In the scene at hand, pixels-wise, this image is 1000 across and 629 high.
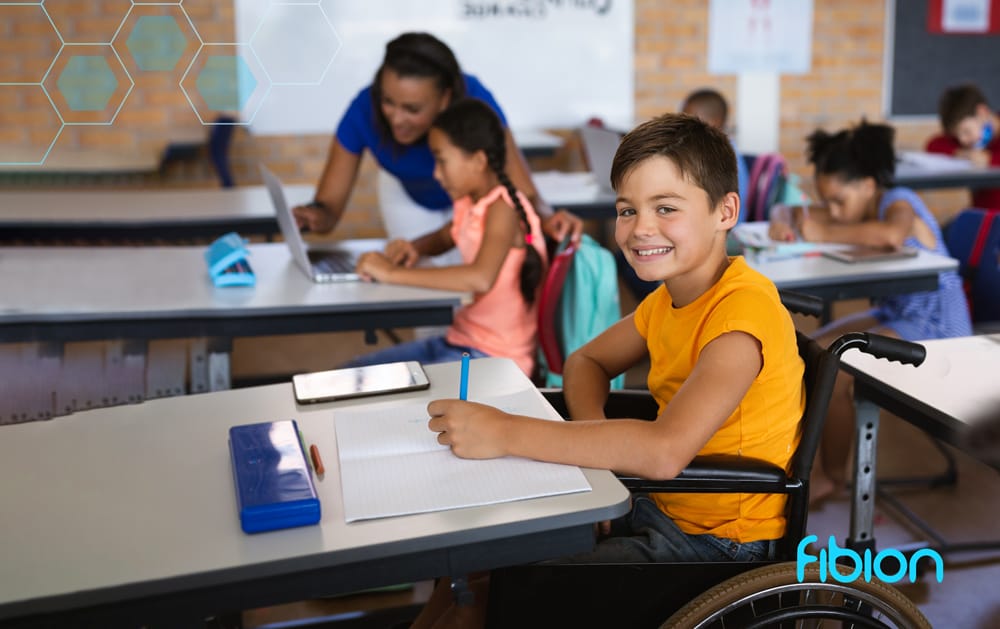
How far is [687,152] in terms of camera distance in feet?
4.33

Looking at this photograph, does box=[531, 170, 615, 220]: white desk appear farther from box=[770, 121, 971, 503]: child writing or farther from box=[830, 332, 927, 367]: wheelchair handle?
box=[830, 332, 927, 367]: wheelchair handle

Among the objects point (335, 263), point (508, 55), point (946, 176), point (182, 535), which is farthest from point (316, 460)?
point (508, 55)

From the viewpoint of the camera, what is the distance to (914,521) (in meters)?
2.44

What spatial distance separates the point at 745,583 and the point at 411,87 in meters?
1.68

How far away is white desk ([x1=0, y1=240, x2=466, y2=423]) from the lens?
203 centimetres

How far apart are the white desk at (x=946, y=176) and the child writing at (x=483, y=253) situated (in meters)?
2.38

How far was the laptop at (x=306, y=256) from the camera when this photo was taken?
7.35 feet

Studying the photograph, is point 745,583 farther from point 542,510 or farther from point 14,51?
point 14,51

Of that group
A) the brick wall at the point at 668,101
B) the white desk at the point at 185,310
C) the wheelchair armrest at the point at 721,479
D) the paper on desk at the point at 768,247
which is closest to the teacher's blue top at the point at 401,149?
the white desk at the point at 185,310

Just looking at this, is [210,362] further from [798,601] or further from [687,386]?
[798,601]

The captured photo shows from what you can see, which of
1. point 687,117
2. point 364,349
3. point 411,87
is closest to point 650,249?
point 687,117

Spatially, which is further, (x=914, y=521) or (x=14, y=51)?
(x=914, y=521)

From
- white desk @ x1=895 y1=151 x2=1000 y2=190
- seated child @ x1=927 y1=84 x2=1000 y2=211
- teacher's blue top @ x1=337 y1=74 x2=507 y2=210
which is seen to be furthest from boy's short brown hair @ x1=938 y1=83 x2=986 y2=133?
teacher's blue top @ x1=337 y1=74 x2=507 y2=210
